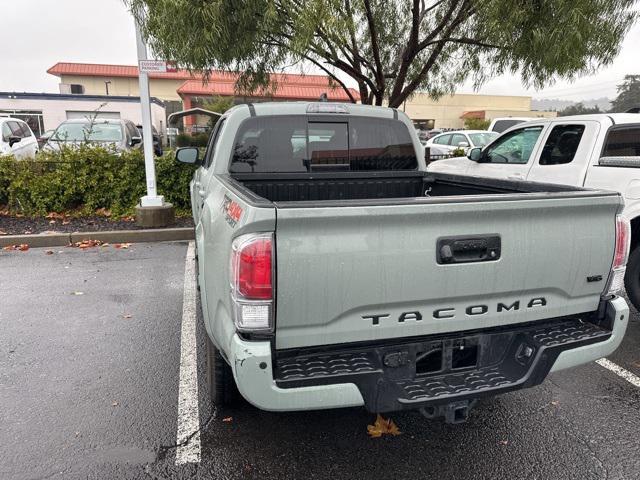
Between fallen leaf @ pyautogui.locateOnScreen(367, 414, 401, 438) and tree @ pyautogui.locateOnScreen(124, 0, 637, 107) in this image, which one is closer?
fallen leaf @ pyautogui.locateOnScreen(367, 414, 401, 438)

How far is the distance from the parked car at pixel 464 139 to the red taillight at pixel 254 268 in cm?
1379

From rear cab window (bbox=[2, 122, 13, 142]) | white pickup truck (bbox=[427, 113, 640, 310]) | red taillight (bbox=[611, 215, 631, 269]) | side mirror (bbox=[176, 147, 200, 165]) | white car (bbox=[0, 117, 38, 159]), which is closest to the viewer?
red taillight (bbox=[611, 215, 631, 269])

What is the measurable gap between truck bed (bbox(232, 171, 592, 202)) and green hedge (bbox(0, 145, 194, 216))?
524cm

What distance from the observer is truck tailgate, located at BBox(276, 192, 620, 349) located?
2012mm

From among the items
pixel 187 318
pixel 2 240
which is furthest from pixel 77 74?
pixel 187 318

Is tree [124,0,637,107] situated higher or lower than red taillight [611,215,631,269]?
higher

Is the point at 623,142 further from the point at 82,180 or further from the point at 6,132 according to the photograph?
the point at 6,132

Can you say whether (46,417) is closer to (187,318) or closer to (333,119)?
(187,318)

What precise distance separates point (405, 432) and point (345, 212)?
1.68 m

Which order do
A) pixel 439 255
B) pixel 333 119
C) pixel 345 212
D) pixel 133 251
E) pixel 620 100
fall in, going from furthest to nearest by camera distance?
1. pixel 620 100
2. pixel 133 251
3. pixel 333 119
4. pixel 439 255
5. pixel 345 212

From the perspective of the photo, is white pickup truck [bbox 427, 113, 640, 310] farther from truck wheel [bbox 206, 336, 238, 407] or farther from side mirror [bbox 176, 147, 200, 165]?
side mirror [bbox 176, 147, 200, 165]

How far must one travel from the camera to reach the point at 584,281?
2.51 meters

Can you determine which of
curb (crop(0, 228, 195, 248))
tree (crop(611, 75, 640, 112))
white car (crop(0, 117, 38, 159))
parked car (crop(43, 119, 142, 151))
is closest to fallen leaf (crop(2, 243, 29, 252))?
curb (crop(0, 228, 195, 248))

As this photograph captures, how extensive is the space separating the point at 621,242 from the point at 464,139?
1421cm
